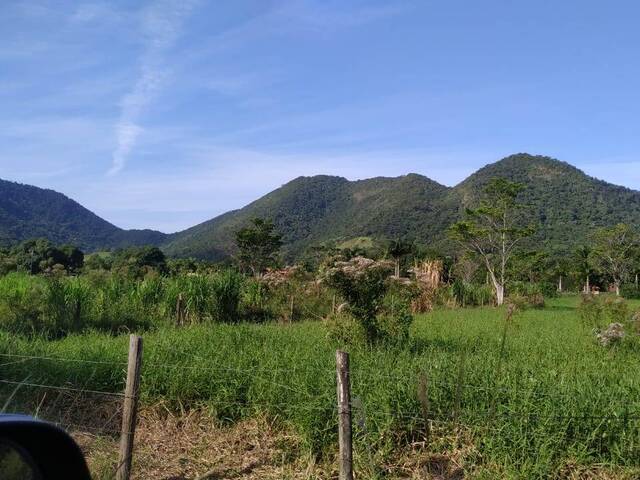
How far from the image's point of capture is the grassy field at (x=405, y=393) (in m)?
4.70

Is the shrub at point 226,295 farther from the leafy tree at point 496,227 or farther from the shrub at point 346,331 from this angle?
the leafy tree at point 496,227

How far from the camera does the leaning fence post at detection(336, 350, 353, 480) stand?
13.7ft

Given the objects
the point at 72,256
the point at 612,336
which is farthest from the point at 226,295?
the point at 72,256

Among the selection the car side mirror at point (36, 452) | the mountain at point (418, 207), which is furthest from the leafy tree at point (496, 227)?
the mountain at point (418, 207)

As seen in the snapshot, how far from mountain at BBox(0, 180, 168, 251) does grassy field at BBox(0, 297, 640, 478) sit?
114m

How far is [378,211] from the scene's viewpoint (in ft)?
307

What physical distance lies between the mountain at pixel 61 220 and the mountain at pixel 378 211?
31cm

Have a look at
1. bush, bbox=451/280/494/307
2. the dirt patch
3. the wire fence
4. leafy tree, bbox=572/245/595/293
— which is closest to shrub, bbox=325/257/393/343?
the wire fence

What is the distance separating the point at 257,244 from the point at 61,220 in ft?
359

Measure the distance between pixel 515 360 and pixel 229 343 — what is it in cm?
392

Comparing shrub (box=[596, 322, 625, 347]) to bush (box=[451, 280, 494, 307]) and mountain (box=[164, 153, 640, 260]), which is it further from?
mountain (box=[164, 153, 640, 260])

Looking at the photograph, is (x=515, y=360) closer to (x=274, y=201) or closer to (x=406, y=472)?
(x=406, y=472)

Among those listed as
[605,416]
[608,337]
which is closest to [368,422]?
[605,416]

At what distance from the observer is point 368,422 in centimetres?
515
